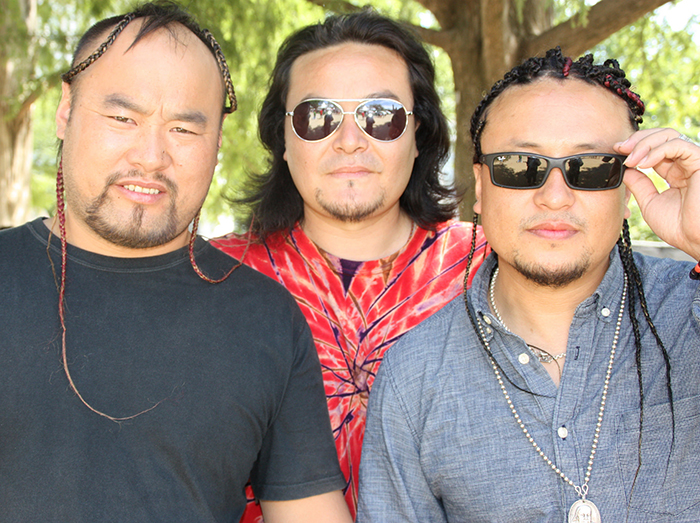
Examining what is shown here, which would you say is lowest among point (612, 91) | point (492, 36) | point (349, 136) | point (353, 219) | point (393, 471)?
point (393, 471)

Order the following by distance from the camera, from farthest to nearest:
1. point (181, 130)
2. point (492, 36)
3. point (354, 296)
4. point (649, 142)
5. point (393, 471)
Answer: point (492, 36) < point (354, 296) < point (181, 130) < point (393, 471) < point (649, 142)

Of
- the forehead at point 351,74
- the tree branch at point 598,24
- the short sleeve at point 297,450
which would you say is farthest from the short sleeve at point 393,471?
the tree branch at point 598,24

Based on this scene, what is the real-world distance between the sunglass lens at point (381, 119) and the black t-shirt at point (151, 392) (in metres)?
1.04

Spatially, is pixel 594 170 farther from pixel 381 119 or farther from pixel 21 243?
pixel 21 243

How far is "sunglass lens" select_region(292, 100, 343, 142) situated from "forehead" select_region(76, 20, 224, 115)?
2.46 feet

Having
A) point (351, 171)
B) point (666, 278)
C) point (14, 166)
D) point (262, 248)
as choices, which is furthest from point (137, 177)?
point (14, 166)

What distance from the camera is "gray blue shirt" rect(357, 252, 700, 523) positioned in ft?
6.48

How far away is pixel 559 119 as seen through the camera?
218 centimetres

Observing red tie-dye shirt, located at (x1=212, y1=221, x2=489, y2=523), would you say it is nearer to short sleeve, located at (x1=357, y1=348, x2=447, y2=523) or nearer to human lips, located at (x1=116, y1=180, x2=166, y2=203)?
short sleeve, located at (x1=357, y1=348, x2=447, y2=523)

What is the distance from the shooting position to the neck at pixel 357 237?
120 inches

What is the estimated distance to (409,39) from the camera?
3.39m

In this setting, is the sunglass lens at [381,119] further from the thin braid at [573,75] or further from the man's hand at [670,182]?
the man's hand at [670,182]

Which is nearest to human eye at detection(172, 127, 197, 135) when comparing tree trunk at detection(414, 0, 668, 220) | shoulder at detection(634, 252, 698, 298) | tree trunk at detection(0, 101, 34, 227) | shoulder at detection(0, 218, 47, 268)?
shoulder at detection(0, 218, 47, 268)

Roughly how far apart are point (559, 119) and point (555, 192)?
272 mm
